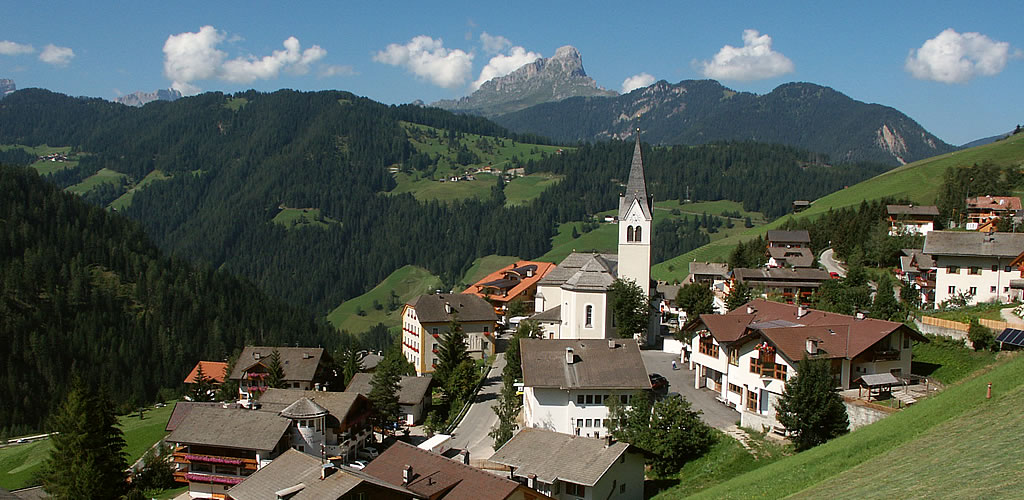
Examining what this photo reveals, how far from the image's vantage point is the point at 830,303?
70062 mm

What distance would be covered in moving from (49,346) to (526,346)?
11113 centimetres

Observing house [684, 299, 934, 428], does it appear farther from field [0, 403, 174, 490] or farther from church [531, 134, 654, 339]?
field [0, 403, 174, 490]

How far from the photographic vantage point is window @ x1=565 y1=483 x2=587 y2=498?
1533 inches

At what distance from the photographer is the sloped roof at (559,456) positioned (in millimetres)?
38594

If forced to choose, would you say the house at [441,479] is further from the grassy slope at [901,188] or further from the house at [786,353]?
the grassy slope at [901,188]

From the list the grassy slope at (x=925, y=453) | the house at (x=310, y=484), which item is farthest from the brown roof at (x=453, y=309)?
the grassy slope at (x=925, y=453)

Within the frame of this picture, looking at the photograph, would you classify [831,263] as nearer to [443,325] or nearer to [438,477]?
[443,325]

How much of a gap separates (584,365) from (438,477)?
17176 mm

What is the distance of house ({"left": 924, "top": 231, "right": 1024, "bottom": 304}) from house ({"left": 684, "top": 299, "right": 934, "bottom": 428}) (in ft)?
59.2

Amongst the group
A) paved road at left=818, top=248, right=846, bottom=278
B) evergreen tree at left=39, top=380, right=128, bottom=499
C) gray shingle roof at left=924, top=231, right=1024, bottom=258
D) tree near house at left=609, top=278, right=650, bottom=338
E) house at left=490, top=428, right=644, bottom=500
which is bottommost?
evergreen tree at left=39, top=380, right=128, bottom=499

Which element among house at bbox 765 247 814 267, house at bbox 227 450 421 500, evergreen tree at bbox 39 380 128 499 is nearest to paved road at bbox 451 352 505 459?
house at bbox 227 450 421 500

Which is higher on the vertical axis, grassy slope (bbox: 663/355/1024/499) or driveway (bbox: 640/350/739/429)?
grassy slope (bbox: 663/355/1024/499)

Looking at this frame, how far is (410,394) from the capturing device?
2571 inches

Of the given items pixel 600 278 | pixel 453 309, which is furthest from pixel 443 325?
pixel 600 278
